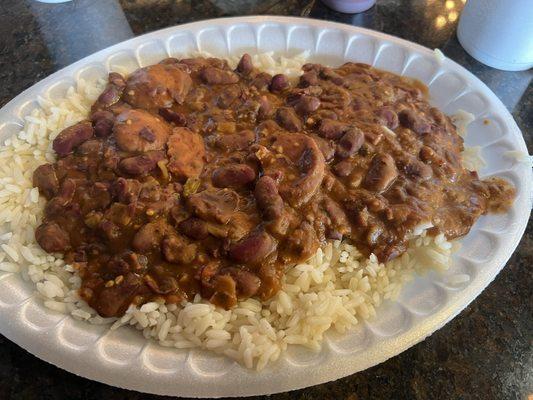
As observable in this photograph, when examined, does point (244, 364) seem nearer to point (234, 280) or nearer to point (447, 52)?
point (234, 280)

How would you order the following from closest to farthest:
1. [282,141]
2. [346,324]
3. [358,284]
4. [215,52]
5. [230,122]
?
[346,324]
[358,284]
[282,141]
[230,122]
[215,52]

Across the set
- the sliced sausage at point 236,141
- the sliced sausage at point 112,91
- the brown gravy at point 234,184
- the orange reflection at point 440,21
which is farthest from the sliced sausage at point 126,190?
the orange reflection at point 440,21

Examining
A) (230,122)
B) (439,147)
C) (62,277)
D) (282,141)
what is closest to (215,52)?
(230,122)

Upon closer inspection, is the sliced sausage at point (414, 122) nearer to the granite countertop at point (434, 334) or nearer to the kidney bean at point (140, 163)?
the granite countertop at point (434, 334)

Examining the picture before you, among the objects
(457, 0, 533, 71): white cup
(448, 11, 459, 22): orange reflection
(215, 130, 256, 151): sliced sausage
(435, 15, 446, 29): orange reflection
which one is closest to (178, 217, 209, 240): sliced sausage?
(215, 130, 256, 151): sliced sausage

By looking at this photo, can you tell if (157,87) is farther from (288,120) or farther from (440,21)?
(440,21)

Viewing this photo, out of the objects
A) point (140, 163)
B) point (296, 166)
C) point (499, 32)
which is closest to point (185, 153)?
point (140, 163)
